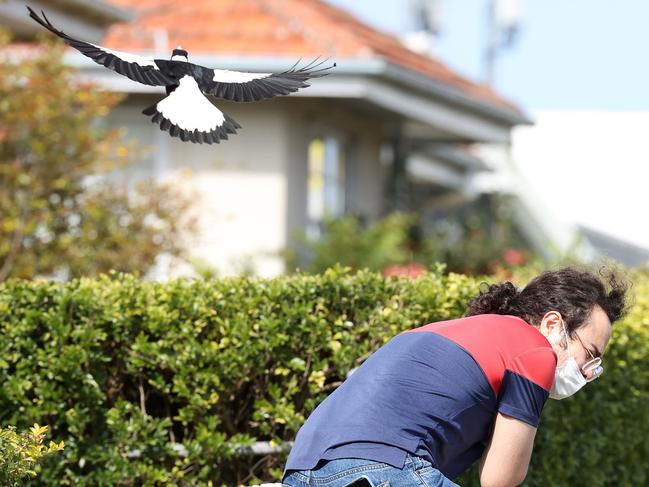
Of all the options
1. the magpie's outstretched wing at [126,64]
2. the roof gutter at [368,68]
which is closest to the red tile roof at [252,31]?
the roof gutter at [368,68]

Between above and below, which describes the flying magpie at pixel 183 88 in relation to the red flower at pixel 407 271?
above

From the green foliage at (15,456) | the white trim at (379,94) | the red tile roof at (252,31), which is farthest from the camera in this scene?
the red tile roof at (252,31)

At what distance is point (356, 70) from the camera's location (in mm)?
13062

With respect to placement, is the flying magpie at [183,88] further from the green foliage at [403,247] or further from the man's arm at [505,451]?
Answer: the green foliage at [403,247]

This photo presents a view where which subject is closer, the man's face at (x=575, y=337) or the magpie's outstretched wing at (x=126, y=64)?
the magpie's outstretched wing at (x=126, y=64)

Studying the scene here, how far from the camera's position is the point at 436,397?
3615 millimetres

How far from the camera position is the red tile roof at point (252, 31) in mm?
13664

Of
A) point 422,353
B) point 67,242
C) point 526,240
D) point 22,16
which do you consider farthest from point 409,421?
A: point 526,240

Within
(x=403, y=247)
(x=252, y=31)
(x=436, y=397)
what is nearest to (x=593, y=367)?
(x=436, y=397)

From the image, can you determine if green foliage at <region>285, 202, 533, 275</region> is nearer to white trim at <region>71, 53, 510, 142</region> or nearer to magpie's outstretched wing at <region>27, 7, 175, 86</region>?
white trim at <region>71, 53, 510, 142</region>

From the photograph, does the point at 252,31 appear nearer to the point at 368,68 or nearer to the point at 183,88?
the point at 368,68

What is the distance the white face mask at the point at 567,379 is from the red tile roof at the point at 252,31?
9503mm

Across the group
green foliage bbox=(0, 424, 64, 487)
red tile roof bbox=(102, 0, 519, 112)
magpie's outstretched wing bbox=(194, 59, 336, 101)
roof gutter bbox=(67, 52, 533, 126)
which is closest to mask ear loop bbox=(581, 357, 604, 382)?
magpie's outstretched wing bbox=(194, 59, 336, 101)

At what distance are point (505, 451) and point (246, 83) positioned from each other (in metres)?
1.34
